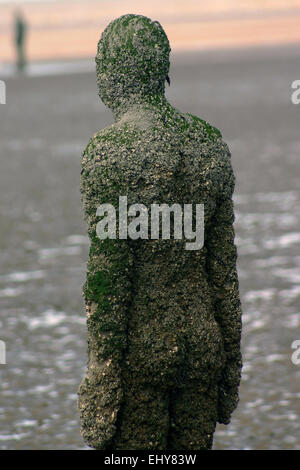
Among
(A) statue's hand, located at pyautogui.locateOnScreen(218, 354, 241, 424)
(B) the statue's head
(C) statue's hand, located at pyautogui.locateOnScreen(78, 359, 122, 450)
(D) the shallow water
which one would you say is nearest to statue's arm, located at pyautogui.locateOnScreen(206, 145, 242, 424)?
(A) statue's hand, located at pyautogui.locateOnScreen(218, 354, 241, 424)

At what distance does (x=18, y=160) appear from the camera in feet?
66.9

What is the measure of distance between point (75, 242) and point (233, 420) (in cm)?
561

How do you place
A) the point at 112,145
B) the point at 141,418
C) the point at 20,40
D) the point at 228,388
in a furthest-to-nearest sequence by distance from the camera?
the point at 20,40, the point at 228,388, the point at 141,418, the point at 112,145

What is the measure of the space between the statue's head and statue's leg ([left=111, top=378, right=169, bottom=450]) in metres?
1.38

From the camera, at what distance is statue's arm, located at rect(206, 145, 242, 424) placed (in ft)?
14.6

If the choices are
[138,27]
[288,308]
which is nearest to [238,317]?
[138,27]

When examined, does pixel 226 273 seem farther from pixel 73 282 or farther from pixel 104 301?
pixel 73 282

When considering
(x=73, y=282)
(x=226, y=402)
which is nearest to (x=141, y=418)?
(x=226, y=402)

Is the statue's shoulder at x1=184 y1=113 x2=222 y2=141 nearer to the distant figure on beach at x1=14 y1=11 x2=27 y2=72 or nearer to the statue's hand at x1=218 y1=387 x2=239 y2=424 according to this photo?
the statue's hand at x1=218 y1=387 x2=239 y2=424

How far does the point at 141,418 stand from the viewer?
4336mm

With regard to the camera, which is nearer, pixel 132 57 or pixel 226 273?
pixel 132 57

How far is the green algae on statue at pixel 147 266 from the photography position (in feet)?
13.8

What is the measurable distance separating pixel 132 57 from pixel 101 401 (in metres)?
1.61

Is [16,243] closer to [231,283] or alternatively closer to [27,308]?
[27,308]
